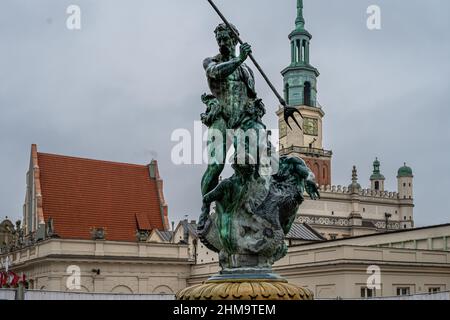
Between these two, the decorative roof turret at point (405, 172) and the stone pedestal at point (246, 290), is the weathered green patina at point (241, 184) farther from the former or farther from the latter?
the decorative roof turret at point (405, 172)

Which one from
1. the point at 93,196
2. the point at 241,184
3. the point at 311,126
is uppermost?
the point at 311,126

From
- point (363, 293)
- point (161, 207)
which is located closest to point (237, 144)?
point (363, 293)

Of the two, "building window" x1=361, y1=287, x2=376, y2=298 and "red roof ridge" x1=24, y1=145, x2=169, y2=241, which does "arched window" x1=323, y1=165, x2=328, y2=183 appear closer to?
"red roof ridge" x1=24, y1=145, x2=169, y2=241

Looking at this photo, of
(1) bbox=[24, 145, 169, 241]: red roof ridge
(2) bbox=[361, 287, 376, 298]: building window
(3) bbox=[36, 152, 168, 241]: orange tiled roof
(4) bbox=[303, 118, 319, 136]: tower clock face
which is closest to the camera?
(2) bbox=[361, 287, 376, 298]: building window

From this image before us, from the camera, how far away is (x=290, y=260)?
33594mm

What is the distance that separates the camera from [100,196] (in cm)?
4919

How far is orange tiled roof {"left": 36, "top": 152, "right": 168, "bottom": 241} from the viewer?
4706 centimetres

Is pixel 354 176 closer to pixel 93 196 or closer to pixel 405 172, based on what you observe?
pixel 405 172

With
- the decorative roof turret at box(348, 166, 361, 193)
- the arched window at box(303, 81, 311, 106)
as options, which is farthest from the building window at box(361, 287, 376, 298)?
the arched window at box(303, 81, 311, 106)

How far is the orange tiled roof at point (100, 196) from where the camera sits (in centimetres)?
4706

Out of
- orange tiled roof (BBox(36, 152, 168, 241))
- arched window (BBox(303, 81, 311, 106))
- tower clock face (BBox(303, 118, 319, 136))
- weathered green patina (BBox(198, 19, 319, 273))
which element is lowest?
weathered green patina (BBox(198, 19, 319, 273))

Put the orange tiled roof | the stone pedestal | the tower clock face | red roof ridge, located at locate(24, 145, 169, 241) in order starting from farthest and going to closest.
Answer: the tower clock face < the orange tiled roof < red roof ridge, located at locate(24, 145, 169, 241) < the stone pedestal

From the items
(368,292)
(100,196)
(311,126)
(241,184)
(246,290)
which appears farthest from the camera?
(311,126)

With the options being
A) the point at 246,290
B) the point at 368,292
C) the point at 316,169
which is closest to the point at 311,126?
the point at 316,169
